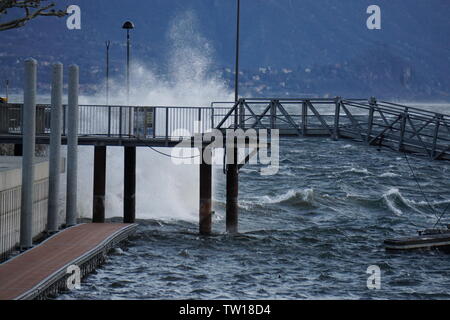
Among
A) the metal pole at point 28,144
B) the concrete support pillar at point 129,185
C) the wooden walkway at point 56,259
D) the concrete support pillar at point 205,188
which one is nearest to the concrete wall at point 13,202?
the metal pole at point 28,144

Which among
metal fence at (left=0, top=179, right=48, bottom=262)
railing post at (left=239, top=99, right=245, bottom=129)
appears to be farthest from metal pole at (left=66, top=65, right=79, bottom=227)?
railing post at (left=239, top=99, right=245, bottom=129)

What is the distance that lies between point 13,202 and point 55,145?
343 cm

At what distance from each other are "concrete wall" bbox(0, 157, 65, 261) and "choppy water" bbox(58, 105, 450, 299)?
2849mm

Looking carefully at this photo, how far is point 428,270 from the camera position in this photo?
3797 centimetres

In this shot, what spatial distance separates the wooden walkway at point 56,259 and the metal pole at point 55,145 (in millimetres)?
1067

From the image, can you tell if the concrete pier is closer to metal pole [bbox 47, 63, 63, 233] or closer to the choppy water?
the choppy water

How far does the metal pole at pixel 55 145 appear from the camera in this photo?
3572cm

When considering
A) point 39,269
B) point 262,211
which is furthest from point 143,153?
point 39,269

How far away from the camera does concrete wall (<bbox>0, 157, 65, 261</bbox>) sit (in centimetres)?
3244

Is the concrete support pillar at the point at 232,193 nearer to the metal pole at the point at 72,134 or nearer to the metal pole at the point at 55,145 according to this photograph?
the metal pole at the point at 72,134

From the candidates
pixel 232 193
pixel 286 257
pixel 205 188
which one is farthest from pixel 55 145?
pixel 286 257

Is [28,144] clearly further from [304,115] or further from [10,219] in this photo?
[304,115]

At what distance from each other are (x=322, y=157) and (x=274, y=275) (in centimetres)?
8243
